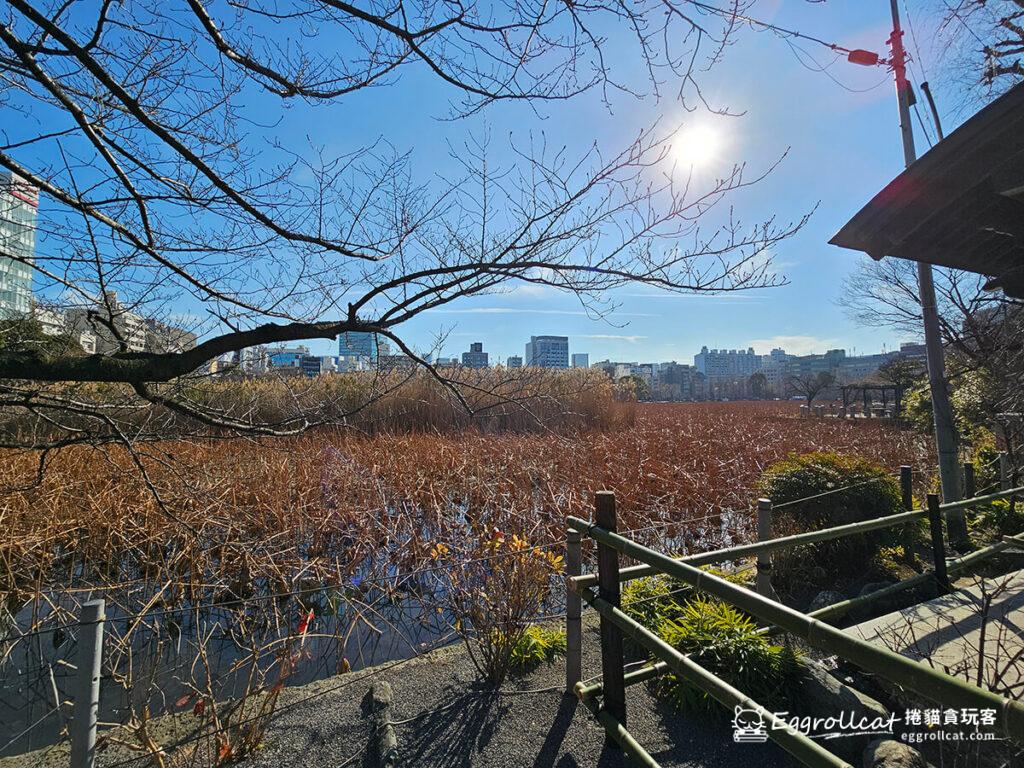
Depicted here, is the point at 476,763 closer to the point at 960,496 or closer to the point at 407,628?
the point at 407,628

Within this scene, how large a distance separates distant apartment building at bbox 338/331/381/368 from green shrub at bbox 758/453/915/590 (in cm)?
449

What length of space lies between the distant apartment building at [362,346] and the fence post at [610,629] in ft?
5.03

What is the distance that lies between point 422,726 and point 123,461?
286 inches

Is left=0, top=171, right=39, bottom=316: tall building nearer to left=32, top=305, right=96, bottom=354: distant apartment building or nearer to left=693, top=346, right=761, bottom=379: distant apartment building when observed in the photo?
left=32, top=305, right=96, bottom=354: distant apartment building

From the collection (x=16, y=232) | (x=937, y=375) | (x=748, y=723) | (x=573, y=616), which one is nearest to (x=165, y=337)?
(x=16, y=232)

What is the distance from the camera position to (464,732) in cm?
271

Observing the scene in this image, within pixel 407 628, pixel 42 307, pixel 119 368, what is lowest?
pixel 407 628

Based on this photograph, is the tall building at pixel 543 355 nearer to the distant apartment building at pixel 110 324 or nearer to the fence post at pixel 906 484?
the distant apartment building at pixel 110 324

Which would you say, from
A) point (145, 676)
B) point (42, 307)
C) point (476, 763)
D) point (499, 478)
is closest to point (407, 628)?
point (145, 676)

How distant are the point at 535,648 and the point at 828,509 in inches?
159

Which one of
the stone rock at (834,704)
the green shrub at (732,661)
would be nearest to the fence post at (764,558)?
the green shrub at (732,661)

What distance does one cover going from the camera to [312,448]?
953 centimetres

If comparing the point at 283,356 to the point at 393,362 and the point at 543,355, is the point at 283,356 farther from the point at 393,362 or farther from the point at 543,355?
the point at 543,355

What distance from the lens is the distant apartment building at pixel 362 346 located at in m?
2.83
